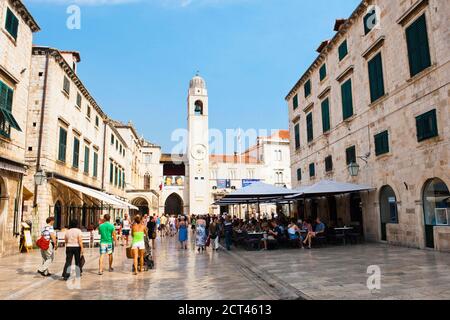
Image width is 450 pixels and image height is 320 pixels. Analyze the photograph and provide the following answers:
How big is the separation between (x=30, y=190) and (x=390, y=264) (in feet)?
46.5

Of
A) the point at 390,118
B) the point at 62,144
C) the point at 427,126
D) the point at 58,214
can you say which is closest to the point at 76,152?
the point at 62,144

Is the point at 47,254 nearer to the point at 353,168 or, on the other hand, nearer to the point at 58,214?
the point at 58,214

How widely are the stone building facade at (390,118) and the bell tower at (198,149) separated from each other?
28451mm

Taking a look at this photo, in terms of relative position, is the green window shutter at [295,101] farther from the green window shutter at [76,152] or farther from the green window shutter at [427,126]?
the green window shutter at [76,152]

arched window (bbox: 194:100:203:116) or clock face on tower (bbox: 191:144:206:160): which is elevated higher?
arched window (bbox: 194:100:203:116)

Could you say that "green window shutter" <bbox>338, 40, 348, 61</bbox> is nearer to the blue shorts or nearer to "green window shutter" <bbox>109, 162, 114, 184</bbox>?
the blue shorts

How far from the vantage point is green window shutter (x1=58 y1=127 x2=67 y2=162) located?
16859 mm

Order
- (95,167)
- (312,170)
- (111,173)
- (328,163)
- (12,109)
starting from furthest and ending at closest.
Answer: (111,173) → (95,167) → (312,170) → (328,163) → (12,109)

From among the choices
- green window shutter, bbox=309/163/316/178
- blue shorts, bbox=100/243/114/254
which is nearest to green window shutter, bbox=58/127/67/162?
blue shorts, bbox=100/243/114/254

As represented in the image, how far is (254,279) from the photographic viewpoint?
7.70 meters

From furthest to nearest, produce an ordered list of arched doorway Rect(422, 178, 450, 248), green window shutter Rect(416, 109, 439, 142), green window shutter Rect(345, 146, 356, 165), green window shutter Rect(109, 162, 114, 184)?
1. green window shutter Rect(109, 162, 114, 184)
2. green window shutter Rect(345, 146, 356, 165)
3. green window shutter Rect(416, 109, 439, 142)
4. arched doorway Rect(422, 178, 450, 248)

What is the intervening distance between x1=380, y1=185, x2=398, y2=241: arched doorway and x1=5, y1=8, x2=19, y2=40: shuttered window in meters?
15.7

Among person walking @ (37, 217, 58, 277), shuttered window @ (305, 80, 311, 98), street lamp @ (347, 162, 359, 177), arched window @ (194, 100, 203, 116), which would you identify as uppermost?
arched window @ (194, 100, 203, 116)

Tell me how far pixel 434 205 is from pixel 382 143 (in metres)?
3.52
